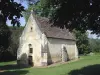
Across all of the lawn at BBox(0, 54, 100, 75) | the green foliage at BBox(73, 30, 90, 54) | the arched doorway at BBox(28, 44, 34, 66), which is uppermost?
the green foliage at BBox(73, 30, 90, 54)

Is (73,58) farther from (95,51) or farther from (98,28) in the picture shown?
(98,28)

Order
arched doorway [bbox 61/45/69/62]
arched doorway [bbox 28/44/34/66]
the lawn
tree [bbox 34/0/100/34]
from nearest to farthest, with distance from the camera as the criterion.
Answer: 1. tree [bbox 34/0/100/34]
2. the lawn
3. arched doorway [bbox 28/44/34/66]
4. arched doorway [bbox 61/45/69/62]

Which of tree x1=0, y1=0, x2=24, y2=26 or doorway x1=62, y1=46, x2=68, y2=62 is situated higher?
tree x1=0, y1=0, x2=24, y2=26

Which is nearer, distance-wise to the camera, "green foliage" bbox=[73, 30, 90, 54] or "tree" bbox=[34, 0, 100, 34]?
"tree" bbox=[34, 0, 100, 34]

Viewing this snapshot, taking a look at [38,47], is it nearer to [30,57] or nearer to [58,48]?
[30,57]

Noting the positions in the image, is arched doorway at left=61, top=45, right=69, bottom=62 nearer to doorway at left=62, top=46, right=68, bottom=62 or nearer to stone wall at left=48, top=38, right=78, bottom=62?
doorway at left=62, top=46, right=68, bottom=62

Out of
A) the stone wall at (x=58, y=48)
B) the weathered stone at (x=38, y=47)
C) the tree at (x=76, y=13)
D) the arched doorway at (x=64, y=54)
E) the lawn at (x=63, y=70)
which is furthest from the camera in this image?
the arched doorway at (x=64, y=54)

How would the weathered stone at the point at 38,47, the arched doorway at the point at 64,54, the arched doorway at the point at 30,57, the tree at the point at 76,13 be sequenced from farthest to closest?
the arched doorway at the point at 64,54 < the arched doorway at the point at 30,57 < the weathered stone at the point at 38,47 < the tree at the point at 76,13

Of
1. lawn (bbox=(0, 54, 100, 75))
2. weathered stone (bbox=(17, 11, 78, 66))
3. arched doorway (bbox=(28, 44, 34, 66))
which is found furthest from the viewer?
arched doorway (bbox=(28, 44, 34, 66))

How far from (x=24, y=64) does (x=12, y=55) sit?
12.2 metres

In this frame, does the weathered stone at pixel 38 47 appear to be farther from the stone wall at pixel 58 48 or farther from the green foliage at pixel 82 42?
the green foliage at pixel 82 42

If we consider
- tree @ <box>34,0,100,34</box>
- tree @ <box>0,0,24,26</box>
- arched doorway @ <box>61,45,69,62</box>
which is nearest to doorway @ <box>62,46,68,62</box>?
arched doorway @ <box>61,45,69,62</box>

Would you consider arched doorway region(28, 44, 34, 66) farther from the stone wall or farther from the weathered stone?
the stone wall

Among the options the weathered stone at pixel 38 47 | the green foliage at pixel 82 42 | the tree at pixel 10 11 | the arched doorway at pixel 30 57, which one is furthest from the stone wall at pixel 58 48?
the tree at pixel 10 11
